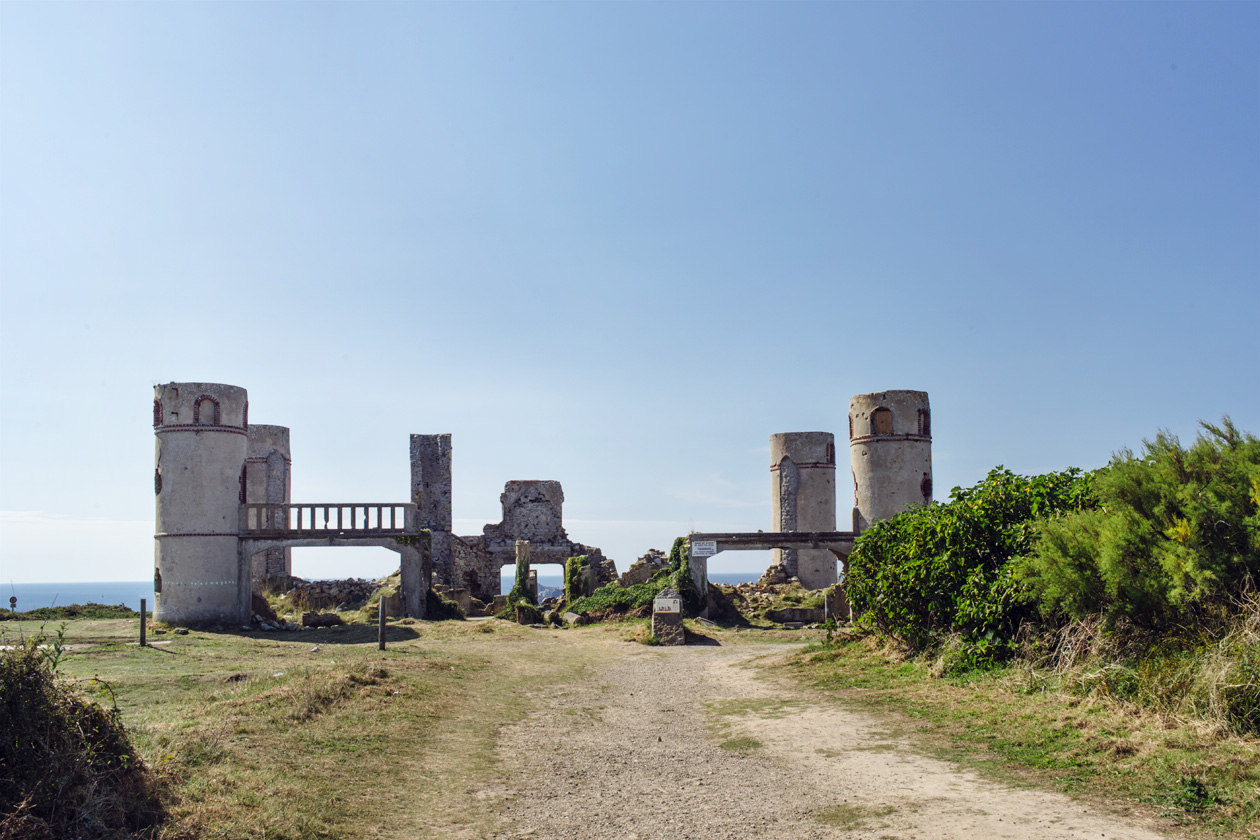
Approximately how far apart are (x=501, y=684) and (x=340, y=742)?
16.3 ft

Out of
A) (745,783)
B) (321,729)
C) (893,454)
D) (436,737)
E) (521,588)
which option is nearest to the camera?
(745,783)

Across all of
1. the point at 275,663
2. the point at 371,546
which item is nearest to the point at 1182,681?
the point at 275,663

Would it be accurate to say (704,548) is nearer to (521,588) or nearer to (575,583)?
(575,583)

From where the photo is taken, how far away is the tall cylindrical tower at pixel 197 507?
2398cm

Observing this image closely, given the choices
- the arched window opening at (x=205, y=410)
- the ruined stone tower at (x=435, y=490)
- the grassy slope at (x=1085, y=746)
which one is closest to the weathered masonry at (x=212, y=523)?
the arched window opening at (x=205, y=410)

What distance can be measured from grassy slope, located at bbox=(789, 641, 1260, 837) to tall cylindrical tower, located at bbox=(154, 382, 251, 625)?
1827cm

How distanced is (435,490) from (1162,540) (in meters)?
31.9

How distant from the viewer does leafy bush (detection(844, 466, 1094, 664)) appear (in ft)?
37.8

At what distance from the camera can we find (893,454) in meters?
27.5

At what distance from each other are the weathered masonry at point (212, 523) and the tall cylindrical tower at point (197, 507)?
2 cm

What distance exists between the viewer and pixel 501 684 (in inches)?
530

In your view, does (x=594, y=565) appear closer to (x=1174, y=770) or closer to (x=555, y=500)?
(x=555, y=500)

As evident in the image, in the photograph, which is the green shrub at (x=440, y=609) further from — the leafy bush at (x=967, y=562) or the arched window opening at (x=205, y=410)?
the leafy bush at (x=967, y=562)

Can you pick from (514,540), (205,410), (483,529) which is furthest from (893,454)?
(205,410)
